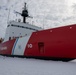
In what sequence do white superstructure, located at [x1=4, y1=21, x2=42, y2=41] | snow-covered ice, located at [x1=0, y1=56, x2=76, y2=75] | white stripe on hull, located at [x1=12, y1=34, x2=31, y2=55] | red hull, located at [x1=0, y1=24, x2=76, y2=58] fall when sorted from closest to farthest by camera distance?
snow-covered ice, located at [x1=0, y1=56, x2=76, y2=75]
red hull, located at [x1=0, y1=24, x2=76, y2=58]
white stripe on hull, located at [x1=12, y1=34, x2=31, y2=55]
white superstructure, located at [x1=4, y1=21, x2=42, y2=41]

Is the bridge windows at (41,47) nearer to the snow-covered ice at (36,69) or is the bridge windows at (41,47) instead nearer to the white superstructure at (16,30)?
the snow-covered ice at (36,69)

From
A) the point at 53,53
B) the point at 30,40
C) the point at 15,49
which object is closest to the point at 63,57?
the point at 53,53

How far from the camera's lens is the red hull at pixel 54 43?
8.23 meters

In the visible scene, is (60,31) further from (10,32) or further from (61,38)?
(10,32)

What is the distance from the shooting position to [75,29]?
27.5 feet

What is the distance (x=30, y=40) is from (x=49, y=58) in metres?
2.27

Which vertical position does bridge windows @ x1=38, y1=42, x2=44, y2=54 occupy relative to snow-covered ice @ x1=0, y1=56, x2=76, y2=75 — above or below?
above

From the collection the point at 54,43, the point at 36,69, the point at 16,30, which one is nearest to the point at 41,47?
the point at 54,43

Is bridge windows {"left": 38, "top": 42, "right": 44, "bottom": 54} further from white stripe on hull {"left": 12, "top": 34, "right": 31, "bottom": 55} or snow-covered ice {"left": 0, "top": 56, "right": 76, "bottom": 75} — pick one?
snow-covered ice {"left": 0, "top": 56, "right": 76, "bottom": 75}

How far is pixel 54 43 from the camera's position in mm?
9000

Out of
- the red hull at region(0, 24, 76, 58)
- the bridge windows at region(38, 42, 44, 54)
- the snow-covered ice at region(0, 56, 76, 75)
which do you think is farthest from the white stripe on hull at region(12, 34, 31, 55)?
the snow-covered ice at region(0, 56, 76, 75)

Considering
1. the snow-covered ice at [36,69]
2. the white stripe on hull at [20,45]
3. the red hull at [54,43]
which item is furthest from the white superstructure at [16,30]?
the snow-covered ice at [36,69]

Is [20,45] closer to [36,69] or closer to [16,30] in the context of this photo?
[16,30]

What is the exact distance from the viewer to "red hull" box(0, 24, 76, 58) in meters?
8.23
